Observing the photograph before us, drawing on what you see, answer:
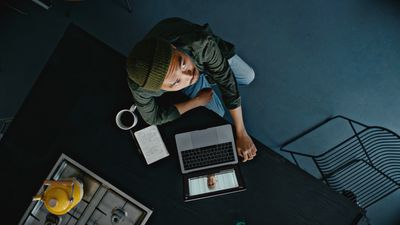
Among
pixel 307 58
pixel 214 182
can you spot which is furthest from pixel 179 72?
pixel 307 58

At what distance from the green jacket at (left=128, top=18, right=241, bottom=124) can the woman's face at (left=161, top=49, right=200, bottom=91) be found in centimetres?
8

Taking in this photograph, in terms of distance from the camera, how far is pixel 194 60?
158 cm

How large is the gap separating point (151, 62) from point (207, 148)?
2.01ft

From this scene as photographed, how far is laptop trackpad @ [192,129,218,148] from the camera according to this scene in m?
1.70

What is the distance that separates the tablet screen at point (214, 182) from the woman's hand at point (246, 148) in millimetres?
99

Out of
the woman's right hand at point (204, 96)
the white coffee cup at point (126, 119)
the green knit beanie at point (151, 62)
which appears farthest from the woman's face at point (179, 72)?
the white coffee cup at point (126, 119)

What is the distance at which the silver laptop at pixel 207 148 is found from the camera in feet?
5.58

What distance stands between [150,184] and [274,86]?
4.35ft

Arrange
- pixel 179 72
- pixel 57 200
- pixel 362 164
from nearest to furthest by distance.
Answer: pixel 179 72
pixel 57 200
pixel 362 164

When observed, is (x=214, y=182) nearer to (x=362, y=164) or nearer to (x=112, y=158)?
(x=112, y=158)

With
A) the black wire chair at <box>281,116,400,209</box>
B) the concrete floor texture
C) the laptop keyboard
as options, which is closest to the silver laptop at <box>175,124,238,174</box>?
the laptop keyboard

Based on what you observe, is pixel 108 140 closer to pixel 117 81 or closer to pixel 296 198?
pixel 117 81

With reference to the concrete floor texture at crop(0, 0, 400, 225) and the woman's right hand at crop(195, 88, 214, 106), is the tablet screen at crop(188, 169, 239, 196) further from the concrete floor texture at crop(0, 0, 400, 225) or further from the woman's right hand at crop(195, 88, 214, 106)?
the concrete floor texture at crop(0, 0, 400, 225)

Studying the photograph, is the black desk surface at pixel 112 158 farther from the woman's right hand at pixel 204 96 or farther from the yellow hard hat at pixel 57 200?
the yellow hard hat at pixel 57 200
